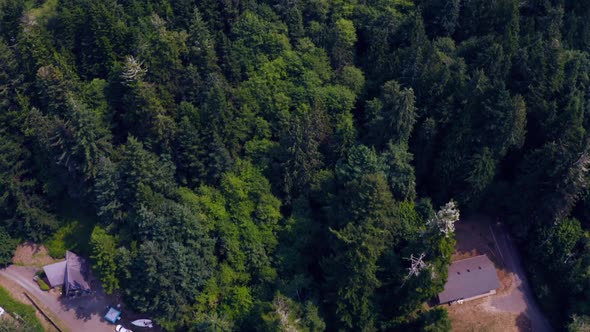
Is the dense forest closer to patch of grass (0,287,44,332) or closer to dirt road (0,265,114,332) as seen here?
dirt road (0,265,114,332)

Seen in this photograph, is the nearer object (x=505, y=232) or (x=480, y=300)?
(x=480, y=300)

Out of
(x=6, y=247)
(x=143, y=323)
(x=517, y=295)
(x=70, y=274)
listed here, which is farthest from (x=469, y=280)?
(x=6, y=247)

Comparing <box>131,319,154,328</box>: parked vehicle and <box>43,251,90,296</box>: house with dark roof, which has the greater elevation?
<box>43,251,90,296</box>: house with dark roof

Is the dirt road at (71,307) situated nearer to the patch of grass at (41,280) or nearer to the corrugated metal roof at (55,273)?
the patch of grass at (41,280)

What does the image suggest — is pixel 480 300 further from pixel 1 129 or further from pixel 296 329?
pixel 1 129

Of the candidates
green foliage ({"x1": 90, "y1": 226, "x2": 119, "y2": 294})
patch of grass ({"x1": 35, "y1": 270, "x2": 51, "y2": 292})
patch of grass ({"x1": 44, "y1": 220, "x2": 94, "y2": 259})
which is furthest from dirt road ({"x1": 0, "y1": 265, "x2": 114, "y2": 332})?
green foliage ({"x1": 90, "y1": 226, "x2": 119, "y2": 294})

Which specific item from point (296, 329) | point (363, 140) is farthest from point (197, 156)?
point (296, 329)

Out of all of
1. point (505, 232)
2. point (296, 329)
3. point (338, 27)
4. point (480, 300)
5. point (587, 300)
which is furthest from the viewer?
point (338, 27)
